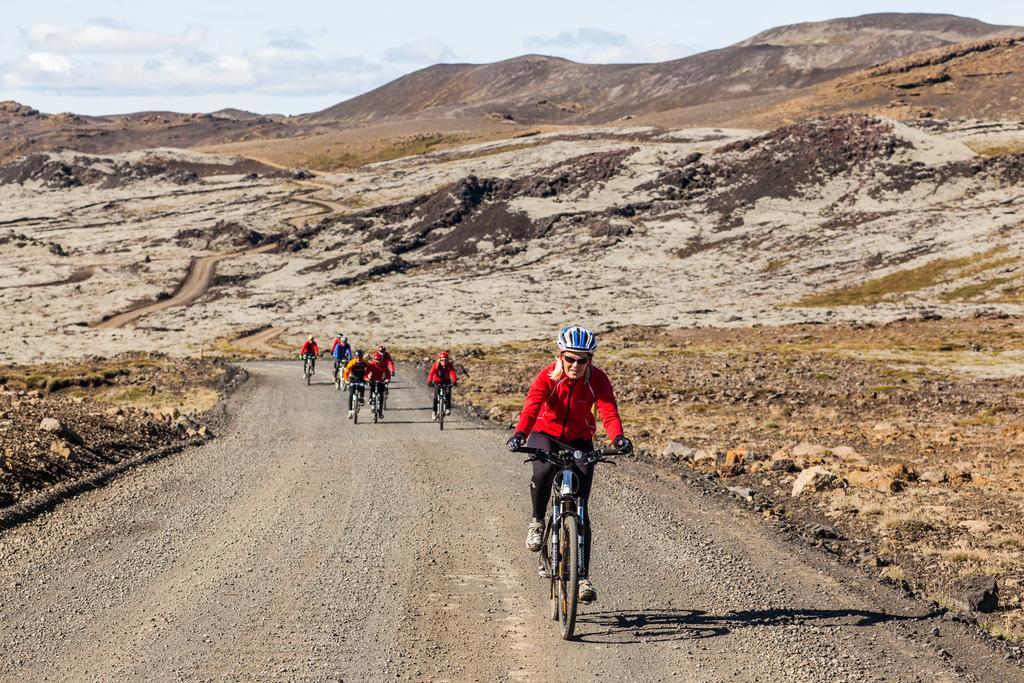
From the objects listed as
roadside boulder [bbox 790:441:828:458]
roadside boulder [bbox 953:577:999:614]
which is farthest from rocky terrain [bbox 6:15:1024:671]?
roadside boulder [bbox 790:441:828:458]

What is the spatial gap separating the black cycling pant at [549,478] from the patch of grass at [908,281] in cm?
8453

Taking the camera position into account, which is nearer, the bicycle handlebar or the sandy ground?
the bicycle handlebar

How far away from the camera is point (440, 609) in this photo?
10719 mm

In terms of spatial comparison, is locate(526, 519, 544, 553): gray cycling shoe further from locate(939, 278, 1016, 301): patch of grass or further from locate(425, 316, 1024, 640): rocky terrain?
locate(939, 278, 1016, 301): patch of grass

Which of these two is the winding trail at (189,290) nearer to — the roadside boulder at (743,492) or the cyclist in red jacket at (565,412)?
the roadside boulder at (743,492)

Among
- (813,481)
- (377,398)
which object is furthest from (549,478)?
(377,398)

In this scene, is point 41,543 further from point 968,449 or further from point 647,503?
point 968,449

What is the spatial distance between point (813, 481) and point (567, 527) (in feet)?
31.0

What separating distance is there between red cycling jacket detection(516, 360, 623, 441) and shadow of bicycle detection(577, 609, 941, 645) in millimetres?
2189

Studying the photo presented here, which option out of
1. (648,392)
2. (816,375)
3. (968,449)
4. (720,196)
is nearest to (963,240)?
(720,196)

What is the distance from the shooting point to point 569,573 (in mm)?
9734

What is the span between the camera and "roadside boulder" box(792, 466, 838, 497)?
57.3ft

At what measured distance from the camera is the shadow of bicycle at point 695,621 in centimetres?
998

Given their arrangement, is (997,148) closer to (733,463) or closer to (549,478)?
(733,463)
